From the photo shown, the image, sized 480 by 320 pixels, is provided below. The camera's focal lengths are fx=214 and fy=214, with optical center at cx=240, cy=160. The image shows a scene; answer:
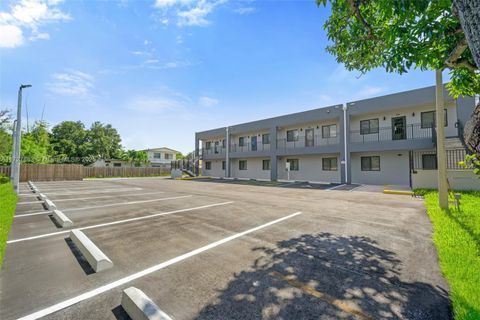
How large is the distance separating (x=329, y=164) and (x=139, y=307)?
20305mm

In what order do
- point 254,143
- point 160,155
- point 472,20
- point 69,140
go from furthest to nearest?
point 160,155 < point 69,140 < point 254,143 < point 472,20

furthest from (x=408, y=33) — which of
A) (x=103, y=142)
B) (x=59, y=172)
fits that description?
(x=103, y=142)

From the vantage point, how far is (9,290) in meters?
2.86

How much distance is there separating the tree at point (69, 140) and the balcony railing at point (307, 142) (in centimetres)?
4238

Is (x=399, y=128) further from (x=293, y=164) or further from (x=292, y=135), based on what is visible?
(x=293, y=164)

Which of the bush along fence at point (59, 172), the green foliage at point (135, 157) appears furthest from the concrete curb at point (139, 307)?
the green foliage at point (135, 157)

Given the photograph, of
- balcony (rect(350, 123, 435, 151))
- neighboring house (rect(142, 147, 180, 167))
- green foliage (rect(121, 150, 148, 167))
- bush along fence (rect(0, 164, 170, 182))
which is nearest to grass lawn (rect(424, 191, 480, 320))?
balcony (rect(350, 123, 435, 151))

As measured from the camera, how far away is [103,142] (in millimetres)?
46844

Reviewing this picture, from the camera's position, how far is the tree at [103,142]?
46.2m

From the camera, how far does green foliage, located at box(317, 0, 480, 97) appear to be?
3.96m

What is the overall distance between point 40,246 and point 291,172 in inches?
817

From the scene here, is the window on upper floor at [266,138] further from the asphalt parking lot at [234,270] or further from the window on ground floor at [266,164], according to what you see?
the asphalt parking lot at [234,270]

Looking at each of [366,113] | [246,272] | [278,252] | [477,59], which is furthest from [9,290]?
[366,113]

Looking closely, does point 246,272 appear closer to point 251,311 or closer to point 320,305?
point 251,311
